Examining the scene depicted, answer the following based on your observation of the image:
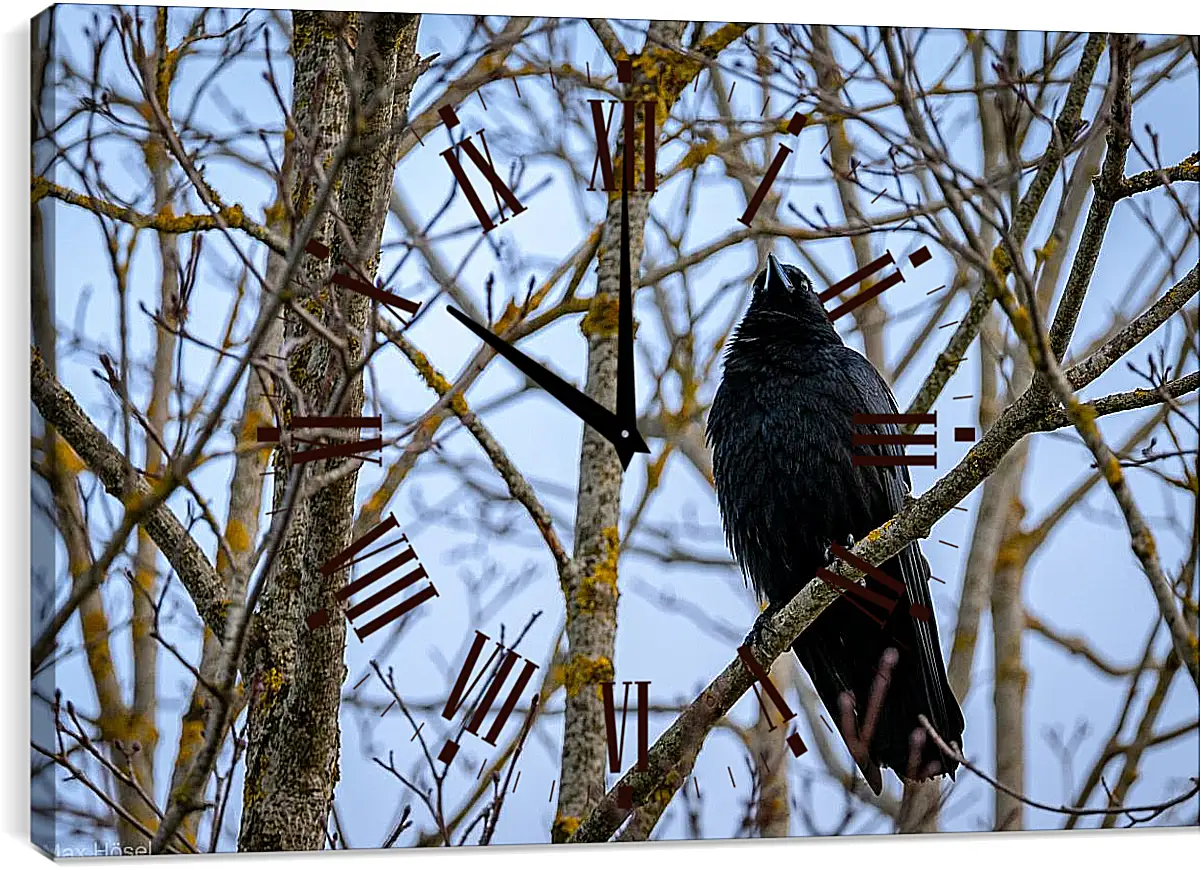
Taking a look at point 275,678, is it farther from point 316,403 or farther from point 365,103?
point 365,103

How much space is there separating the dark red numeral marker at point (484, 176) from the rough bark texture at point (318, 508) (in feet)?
0.30

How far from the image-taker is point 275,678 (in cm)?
260

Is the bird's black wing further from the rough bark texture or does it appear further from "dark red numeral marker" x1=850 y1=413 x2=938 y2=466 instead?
the rough bark texture

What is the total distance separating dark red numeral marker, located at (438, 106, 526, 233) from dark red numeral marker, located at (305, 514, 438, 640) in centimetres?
55

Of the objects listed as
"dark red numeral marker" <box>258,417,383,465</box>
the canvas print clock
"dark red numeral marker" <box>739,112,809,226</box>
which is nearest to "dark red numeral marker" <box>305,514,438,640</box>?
the canvas print clock

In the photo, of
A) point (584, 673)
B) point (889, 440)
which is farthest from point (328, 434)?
point (889, 440)

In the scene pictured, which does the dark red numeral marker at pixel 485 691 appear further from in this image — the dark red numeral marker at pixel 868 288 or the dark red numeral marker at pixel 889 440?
the dark red numeral marker at pixel 868 288

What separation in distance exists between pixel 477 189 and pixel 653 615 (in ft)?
2.63

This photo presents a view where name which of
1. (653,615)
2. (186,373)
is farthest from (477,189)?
(653,615)

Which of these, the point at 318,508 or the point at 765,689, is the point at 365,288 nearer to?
the point at 318,508

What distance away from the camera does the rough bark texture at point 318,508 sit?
253 cm

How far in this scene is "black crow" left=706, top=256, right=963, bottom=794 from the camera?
274cm

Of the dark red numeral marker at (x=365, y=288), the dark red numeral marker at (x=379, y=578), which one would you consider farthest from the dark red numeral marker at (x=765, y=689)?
the dark red numeral marker at (x=365, y=288)

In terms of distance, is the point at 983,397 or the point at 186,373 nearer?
the point at 186,373
